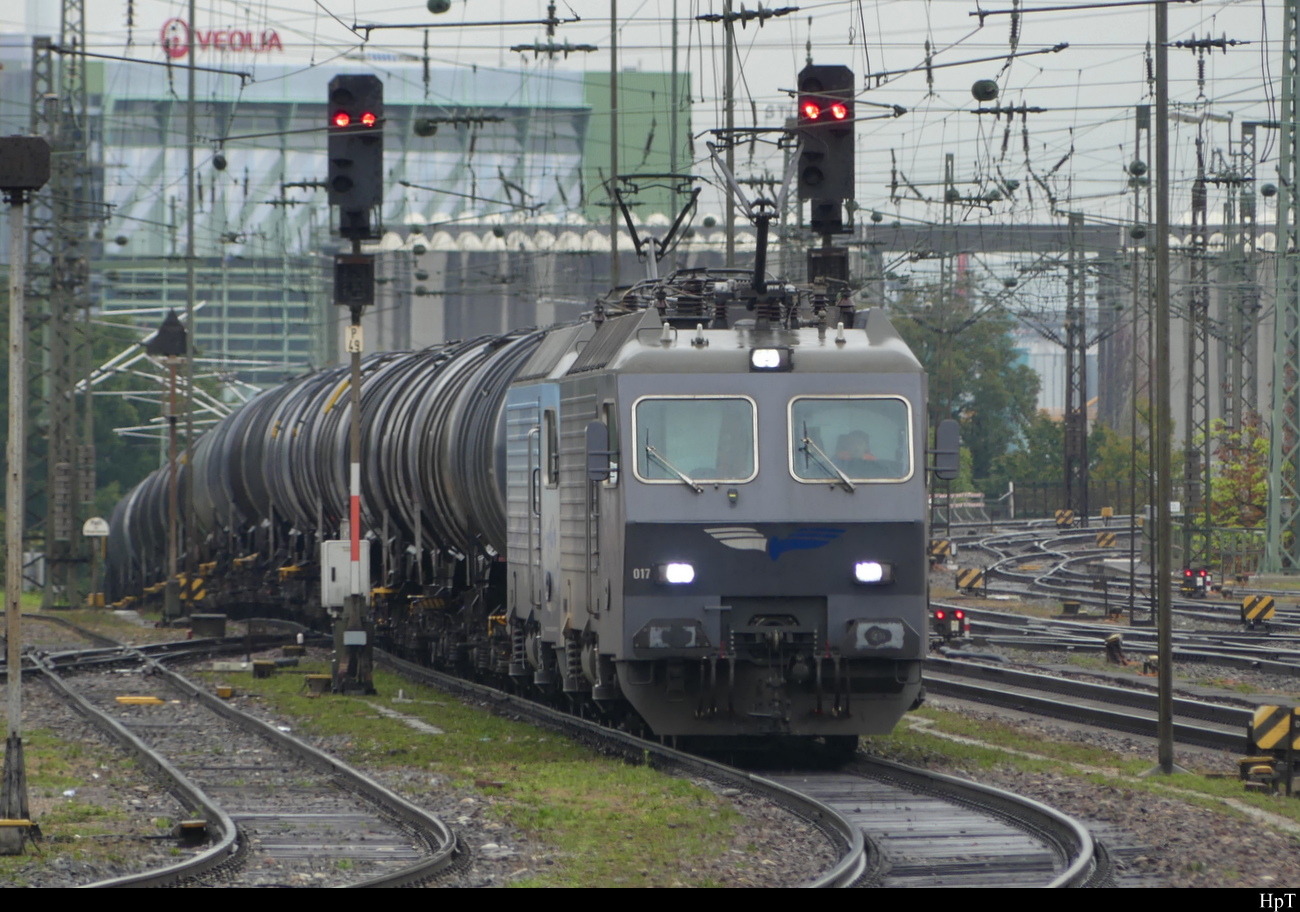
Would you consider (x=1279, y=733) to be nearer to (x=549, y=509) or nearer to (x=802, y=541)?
(x=802, y=541)

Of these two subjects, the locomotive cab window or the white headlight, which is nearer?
the white headlight

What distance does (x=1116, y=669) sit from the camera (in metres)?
27.3

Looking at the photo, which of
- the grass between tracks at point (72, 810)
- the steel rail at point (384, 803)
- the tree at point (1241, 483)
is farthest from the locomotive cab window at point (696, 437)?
the tree at point (1241, 483)

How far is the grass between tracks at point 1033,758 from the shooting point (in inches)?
576

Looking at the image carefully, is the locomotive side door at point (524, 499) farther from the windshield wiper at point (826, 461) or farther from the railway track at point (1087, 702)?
the railway track at point (1087, 702)

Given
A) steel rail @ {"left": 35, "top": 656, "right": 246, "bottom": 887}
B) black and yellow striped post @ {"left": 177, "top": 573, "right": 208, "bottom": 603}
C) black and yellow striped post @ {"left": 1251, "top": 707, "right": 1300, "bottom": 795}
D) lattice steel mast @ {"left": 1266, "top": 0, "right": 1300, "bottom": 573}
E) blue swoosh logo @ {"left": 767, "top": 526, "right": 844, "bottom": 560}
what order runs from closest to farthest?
steel rail @ {"left": 35, "top": 656, "right": 246, "bottom": 887} < blue swoosh logo @ {"left": 767, "top": 526, "right": 844, "bottom": 560} < black and yellow striped post @ {"left": 1251, "top": 707, "right": 1300, "bottom": 795} < black and yellow striped post @ {"left": 177, "top": 573, "right": 208, "bottom": 603} < lattice steel mast @ {"left": 1266, "top": 0, "right": 1300, "bottom": 573}

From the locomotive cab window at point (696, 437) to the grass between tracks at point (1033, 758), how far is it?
2961mm

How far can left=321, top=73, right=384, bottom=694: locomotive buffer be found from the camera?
21.0 m

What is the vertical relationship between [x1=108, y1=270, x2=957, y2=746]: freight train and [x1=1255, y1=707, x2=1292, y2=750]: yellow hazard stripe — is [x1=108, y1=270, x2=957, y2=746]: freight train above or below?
above

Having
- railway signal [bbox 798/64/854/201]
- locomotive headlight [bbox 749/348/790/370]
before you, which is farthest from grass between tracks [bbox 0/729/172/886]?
railway signal [bbox 798/64/854/201]

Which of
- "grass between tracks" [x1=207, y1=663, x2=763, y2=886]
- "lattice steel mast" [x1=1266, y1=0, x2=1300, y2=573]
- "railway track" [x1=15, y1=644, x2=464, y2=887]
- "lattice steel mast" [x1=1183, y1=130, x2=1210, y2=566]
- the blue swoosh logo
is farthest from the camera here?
"lattice steel mast" [x1=1183, y1=130, x2=1210, y2=566]

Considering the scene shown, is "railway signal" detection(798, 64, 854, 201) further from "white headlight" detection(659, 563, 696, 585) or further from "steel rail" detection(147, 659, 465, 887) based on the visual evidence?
"steel rail" detection(147, 659, 465, 887)

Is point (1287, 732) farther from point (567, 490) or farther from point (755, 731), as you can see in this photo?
point (567, 490)

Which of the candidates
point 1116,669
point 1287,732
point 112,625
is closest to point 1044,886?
point 1287,732
